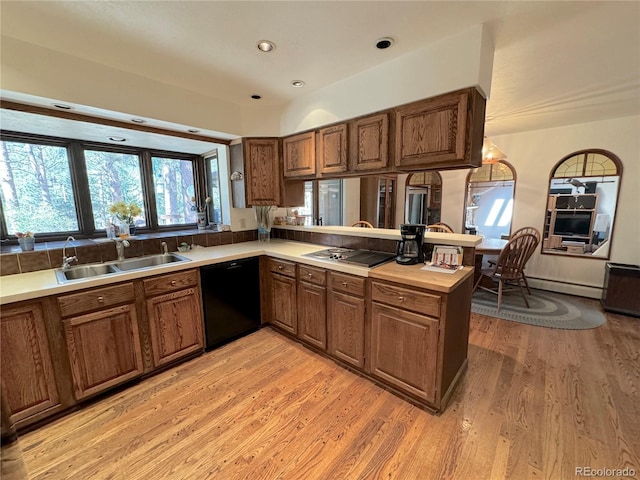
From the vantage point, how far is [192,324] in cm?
238

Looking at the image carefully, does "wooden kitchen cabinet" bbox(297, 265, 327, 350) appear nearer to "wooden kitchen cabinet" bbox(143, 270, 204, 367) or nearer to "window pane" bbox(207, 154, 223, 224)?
"wooden kitchen cabinet" bbox(143, 270, 204, 367)

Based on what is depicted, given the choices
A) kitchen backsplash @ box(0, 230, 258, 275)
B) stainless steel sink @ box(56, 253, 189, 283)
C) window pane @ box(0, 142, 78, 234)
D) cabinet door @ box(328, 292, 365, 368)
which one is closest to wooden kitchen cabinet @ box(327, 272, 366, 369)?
cabinet door @ box(328, 292, 365, 368)

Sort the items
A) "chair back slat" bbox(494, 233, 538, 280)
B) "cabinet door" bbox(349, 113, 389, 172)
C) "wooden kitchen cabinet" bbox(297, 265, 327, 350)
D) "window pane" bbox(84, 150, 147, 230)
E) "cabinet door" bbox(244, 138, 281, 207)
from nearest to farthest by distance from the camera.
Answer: "cabinet door" bbox(349, 113, 389, 172) → "wooden kitchen cabinet" bbox(297, 265, 327, 350) → "window pane" bbox(84, 150, 147, 230) → "cabinet door" bbox(244, 138, 281, 207) → "chair back slat" bbox(494, 233, 538, 280)

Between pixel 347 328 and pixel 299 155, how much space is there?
1.91 m

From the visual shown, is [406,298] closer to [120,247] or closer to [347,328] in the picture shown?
[347,328]

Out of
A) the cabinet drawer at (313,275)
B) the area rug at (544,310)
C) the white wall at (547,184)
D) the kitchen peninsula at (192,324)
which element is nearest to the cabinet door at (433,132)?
the kitchen peninsula at (192,324)

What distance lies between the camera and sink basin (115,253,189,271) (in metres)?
2.45

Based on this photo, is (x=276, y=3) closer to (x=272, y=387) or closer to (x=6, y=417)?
(x=6, y=417)

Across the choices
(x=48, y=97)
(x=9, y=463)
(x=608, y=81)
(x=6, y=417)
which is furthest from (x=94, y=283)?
(x=608, y=81)

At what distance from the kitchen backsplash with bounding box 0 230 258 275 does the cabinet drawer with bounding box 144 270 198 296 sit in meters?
0.68

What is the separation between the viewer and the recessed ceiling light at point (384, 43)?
1.82 meters

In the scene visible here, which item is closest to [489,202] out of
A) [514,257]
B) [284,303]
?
[514,257]

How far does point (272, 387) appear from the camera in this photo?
205 centimetres

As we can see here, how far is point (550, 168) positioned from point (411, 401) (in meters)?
4.37
